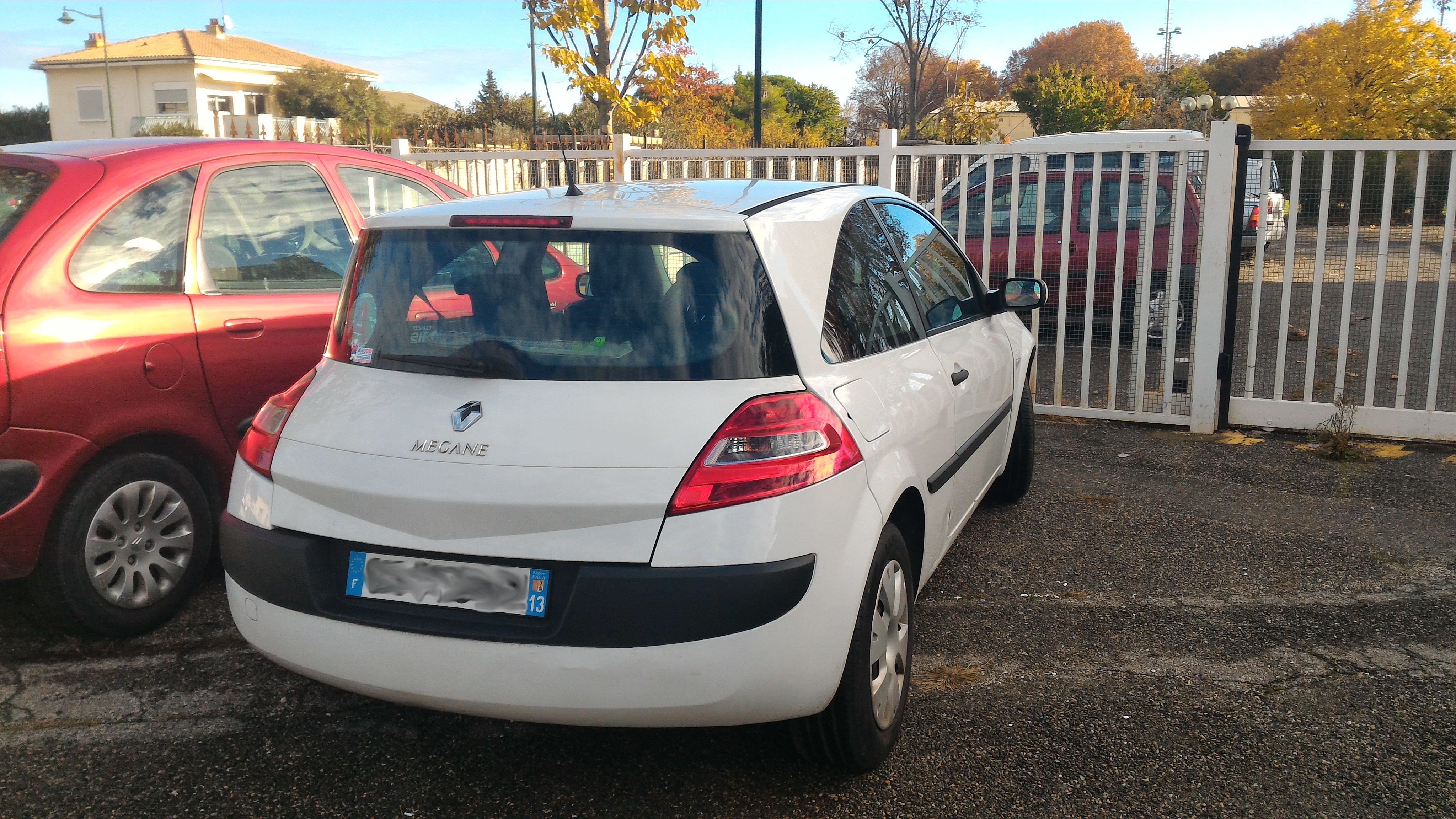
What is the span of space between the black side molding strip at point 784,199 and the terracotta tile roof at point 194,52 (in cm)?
6676

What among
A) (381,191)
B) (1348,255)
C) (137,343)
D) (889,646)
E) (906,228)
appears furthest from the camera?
(1348,255)

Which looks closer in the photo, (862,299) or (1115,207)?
(862,299)

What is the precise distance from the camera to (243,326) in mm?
4090

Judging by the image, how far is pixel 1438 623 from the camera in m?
3.89

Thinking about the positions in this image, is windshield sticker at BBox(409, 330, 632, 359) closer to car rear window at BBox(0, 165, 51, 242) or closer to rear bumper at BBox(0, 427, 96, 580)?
rear bumper at BBox(0, 427, 96, 580)

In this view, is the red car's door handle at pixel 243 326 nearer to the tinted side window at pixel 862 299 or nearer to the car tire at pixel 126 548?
the car tire at pixel 126 548

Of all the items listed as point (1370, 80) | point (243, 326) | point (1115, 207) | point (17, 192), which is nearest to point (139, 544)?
point (243, 326)

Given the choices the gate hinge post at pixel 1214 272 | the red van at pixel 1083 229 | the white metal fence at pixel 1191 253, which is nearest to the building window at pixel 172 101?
the white metal fence at pixel 1191 253

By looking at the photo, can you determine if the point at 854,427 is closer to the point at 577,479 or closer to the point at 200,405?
the point at 577,479

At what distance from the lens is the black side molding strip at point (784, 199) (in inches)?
112

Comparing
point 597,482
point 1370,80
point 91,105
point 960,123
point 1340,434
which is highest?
point 91,105

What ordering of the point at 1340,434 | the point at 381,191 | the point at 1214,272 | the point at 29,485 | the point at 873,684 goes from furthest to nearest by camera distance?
the point at 1214,272
the point at 1340,434
the point at 381,191
the point at 29,485
the point at 873,684

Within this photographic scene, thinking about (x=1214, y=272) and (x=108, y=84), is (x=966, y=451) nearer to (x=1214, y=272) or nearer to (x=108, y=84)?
(x=1214, y=272)

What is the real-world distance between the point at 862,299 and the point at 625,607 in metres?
1.28
